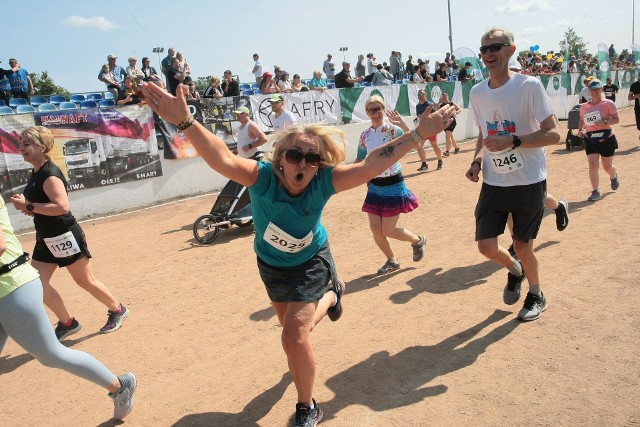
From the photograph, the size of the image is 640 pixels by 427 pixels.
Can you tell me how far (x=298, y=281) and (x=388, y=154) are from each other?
0.95m

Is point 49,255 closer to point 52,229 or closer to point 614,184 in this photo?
point 52,229

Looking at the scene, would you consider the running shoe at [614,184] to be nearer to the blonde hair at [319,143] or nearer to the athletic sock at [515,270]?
the athletic sock at [515,270]

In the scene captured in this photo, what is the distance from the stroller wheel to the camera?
28.9 ft

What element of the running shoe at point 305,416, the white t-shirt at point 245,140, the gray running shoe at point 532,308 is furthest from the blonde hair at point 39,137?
the white t-shirt at point 245,140

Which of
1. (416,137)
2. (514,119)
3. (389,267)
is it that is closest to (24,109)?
(389,267)

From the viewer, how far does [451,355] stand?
4211 mm

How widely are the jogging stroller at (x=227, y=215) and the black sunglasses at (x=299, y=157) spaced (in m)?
5.73

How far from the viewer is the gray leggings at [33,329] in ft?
10.7

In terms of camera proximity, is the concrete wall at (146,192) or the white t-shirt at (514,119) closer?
the white t-shirt at (514,119)

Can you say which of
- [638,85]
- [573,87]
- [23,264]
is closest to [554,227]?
[23,264]

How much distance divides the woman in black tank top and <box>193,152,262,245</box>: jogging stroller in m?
3.09

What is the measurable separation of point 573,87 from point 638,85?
47.8 ft

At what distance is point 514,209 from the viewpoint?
4469 mm

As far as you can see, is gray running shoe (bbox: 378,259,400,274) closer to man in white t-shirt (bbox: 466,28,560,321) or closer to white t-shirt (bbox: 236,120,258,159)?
man in white t-shirt (bbox: 466,28,560,321)
